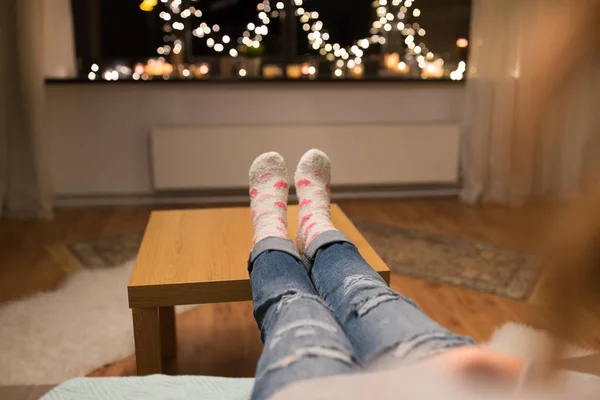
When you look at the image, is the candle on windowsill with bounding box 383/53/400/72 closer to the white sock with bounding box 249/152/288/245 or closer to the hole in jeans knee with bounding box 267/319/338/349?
the white sock with bounding box 249/152/288/245

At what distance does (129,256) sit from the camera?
6.76 feet

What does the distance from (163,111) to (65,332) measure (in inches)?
62.3

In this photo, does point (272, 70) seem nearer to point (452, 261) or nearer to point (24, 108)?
point (24, 108)

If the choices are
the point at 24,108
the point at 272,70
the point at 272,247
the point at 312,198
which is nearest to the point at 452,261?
the point at 312,198

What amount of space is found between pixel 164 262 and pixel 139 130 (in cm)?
186

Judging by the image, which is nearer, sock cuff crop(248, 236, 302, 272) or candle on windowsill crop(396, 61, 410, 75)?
sock cuff crop(248, 236, 302, 272)

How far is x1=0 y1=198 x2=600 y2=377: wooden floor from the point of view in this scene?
51.9 inches

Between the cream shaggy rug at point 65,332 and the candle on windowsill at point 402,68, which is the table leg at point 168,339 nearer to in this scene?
the cream shaggy rug at point 65,332

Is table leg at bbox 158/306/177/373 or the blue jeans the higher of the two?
the blue jeans

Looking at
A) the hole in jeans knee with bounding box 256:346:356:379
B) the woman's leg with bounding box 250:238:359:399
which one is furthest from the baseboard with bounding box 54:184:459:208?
the hole in jeans knee with bounding box 256:346:356:379

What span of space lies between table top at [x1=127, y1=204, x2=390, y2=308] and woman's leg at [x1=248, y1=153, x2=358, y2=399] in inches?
3.2

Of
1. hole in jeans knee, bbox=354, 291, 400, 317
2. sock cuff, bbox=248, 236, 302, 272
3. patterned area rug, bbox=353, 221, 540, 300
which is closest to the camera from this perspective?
hole in jeans knee, bbox=354, 291, 400, 317

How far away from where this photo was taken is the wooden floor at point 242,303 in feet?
4.32

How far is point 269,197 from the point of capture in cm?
123
